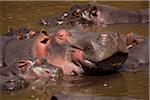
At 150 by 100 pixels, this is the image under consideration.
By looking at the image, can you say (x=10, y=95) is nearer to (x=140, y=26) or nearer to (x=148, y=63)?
(x=148, y=63)

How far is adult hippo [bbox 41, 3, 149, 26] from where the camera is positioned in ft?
35.2

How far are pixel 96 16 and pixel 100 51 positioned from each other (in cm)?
394

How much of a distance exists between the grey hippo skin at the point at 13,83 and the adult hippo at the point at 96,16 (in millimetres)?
4003

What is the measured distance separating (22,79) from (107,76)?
1084 millimetres

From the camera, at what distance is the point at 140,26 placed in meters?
10.4

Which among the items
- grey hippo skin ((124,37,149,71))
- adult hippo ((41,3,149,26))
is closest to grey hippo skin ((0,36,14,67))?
grey hippo skin ((124,37,149,71))

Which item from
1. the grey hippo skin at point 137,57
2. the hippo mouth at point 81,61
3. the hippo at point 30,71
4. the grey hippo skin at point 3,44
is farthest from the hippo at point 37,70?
the grey hippo skin at point 137,57

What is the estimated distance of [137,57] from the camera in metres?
7.72

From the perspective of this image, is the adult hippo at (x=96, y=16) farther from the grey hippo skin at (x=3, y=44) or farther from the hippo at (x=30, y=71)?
the hippo at (x=30, y=71)

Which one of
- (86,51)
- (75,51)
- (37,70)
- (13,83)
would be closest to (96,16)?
(75,51)

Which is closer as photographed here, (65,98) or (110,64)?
(65,98)

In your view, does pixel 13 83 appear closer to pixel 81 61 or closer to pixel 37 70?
pixel 37 70

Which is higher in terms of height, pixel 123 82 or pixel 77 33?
pixel 77 33

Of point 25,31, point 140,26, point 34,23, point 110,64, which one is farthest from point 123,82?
point 34,23
